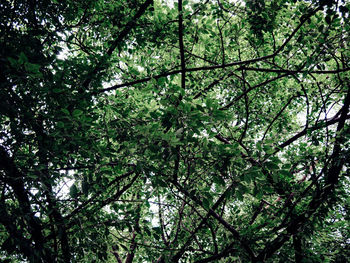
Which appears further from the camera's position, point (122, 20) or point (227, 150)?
point (122, 20)

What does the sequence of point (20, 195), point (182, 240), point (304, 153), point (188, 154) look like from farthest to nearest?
point (182, 240) → point (304, 153) → point (20, 195) → point (188, 154)

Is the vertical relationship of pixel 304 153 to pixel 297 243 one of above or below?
above

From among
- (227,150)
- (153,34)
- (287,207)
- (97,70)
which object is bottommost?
(227,150)

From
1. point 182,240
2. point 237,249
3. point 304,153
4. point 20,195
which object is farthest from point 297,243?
point 20,195

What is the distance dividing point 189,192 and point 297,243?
2.15m

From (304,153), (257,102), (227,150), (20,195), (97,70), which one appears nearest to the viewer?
(227,150)

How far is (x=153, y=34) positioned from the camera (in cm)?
445

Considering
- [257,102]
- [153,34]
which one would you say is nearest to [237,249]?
[153,34]

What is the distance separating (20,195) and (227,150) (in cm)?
278

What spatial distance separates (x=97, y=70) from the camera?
12.6ft

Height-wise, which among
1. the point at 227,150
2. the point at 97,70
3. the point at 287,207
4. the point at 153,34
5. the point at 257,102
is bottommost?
the point at 227,150

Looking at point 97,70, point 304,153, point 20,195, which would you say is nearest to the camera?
point 20,195

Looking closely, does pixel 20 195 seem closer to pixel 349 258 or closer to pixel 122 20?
pixel 122 20

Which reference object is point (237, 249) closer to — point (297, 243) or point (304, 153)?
point (297, 243)
